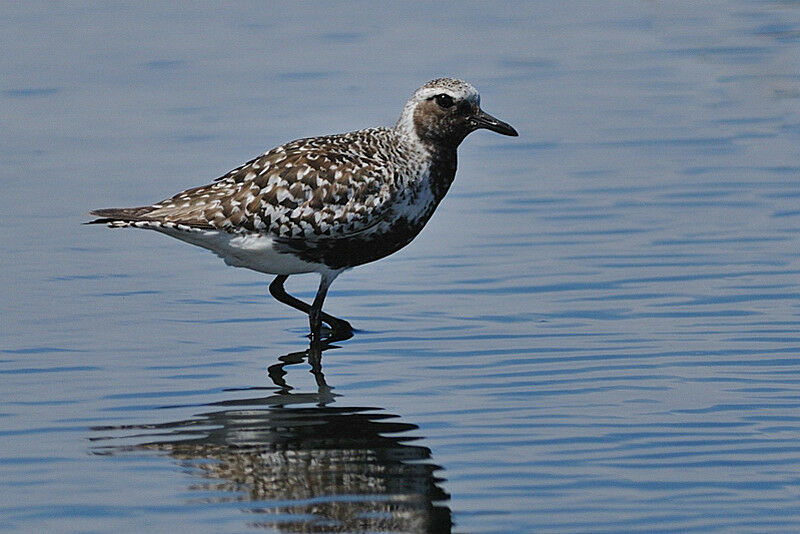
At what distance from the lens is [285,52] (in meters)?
21.5

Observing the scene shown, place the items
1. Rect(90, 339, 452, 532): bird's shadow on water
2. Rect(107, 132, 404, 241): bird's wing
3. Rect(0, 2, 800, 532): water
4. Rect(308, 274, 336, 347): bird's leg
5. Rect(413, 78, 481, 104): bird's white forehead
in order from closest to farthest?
Rect(90, 339, 452, 532): bird's shadow on water → Rect(0, 2, 800, 532): water → Rect(107, 132, 404, 241): bird's wing → Rect(308, 274, 336, 347): bird's leg → Rect(413, 78, 481, 104): bird's white forehead

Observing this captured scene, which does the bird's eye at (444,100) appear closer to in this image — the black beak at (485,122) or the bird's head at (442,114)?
the bird's head at (442,114)

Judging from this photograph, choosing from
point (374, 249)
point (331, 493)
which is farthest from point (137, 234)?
point (331, 493)

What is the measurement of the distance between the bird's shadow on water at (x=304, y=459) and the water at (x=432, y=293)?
0.08 feet

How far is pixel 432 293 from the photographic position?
45.9 feet

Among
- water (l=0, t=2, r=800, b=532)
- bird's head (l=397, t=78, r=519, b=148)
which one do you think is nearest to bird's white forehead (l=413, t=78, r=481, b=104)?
bird's head (l=397, t=78, r=519, b=148)

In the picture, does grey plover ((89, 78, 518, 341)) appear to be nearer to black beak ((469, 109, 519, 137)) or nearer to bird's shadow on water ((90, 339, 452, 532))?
black beak ((469, 109, 519, 137))

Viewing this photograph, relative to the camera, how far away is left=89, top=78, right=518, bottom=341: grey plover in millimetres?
12969

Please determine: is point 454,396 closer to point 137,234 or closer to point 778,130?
point 137,234

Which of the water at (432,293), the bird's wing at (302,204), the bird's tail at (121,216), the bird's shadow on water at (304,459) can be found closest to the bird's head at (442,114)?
the bird's wing at (302,204)

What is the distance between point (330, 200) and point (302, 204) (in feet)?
0.65

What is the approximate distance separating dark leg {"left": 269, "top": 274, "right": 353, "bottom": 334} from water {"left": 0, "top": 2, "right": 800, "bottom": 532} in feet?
0.52

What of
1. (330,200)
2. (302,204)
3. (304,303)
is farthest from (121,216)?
(304,303)

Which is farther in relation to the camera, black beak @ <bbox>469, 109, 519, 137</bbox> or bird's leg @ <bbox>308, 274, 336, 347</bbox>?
black beak @ <bbox>469, 109, 519, 137</bbox>
